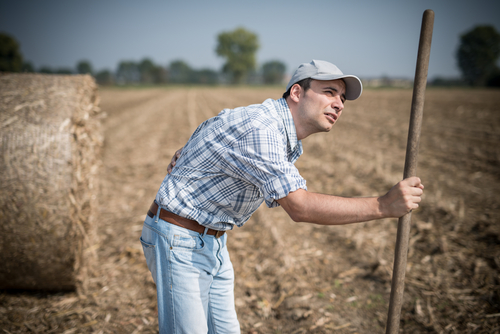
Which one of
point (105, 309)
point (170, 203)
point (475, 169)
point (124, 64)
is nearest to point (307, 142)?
point (475, 169)

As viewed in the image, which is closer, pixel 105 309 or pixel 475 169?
pixel 105 309

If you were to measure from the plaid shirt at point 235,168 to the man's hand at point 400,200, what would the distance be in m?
0.47

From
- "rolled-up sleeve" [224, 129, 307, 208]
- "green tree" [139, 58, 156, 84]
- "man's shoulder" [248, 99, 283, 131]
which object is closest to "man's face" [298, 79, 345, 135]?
"man's shoulder" [248, 99, 283, 131]

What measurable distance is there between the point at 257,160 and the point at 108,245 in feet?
12.9

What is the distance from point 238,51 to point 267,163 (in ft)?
379

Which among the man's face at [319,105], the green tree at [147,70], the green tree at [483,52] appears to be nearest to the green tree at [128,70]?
the green tree at [147,70]

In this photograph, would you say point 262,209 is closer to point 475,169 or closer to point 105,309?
point 105,309

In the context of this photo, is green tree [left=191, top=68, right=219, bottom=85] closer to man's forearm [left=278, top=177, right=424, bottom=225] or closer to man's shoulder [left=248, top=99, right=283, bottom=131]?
man's shoulder [left=248, top=99, right=283, bottom=131]

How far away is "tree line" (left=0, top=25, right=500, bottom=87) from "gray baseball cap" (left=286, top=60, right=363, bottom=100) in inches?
144

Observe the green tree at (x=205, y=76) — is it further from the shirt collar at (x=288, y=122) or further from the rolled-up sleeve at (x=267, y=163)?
the rolled-up sleeve at (x=267, y=163)

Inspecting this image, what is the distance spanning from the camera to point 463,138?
36.7ft

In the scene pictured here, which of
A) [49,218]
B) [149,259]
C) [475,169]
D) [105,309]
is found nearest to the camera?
[149,259]

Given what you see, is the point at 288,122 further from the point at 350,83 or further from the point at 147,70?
the point at 147,70

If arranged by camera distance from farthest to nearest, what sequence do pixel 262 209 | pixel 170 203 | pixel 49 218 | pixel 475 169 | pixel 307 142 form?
pixel 307 142, pixel 475 169, pixel 262 209, pixel 49 218, pixel 170 203
